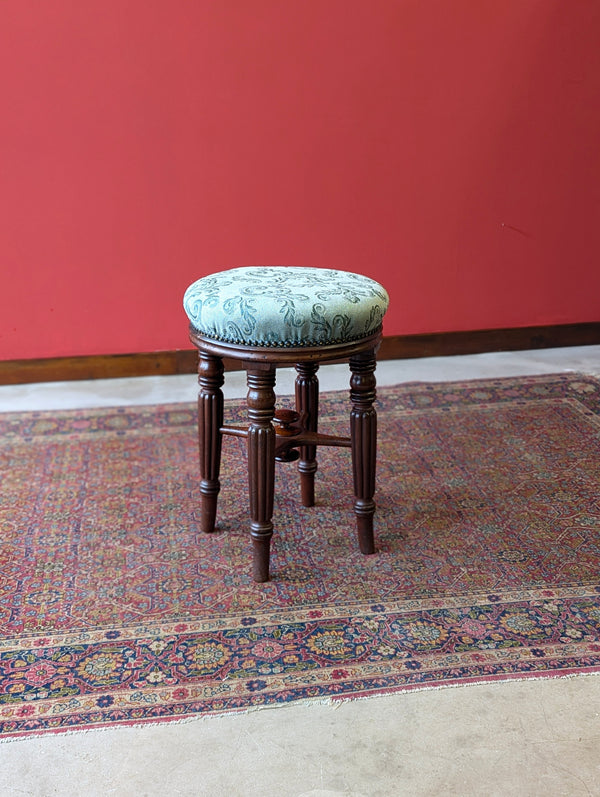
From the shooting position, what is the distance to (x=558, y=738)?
1.58 meters

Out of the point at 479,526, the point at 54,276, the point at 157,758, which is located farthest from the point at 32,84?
the point at 157,758

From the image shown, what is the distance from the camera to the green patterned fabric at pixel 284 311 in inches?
71.8

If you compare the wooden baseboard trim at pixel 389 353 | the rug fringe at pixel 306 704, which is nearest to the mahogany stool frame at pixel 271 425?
the rug fringe at pixel 306 704

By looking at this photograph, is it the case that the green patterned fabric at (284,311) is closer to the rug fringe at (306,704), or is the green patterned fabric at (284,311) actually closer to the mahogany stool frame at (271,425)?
the mahogany stool frame at (271,425)

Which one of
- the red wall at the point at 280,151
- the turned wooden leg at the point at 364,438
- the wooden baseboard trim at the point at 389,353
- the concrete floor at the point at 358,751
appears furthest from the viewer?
the wooden baseboard trim at the point at 389,353

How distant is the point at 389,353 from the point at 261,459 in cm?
171

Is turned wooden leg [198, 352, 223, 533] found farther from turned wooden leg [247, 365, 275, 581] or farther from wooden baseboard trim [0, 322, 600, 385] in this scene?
wooden baseboard trim [0, 322, 600, 385]

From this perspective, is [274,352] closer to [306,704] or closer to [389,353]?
[306,704]

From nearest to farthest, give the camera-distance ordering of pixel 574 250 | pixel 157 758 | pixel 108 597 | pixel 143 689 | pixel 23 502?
pixel 157 758, pixel 143 689, pixel 108 597, pixel 23 502, pixel 574 250

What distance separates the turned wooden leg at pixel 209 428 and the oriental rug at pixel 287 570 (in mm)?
84

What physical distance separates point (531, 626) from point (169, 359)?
1.92m

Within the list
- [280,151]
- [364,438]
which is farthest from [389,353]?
[364,438]

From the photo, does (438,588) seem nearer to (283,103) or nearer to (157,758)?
(157,758)

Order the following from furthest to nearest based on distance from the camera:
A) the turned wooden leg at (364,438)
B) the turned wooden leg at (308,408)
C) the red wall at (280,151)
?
1. the red wall at (280,151)
2. the turned wooden leg at (308,408)
3. the turned wooden leg at (364,438)
